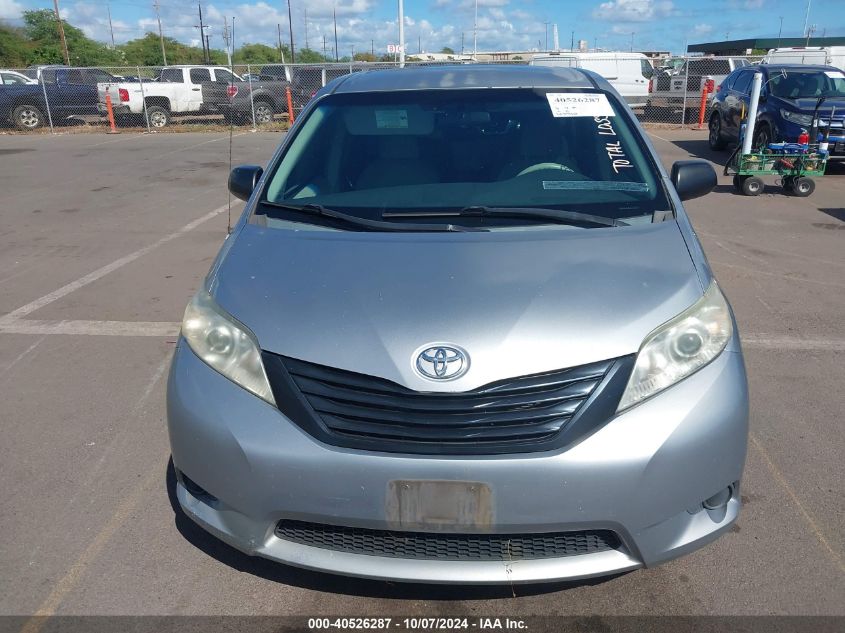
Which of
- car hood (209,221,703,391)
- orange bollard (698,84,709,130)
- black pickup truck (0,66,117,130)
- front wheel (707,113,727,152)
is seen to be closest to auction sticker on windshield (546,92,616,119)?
car hood (209,221,703,391)

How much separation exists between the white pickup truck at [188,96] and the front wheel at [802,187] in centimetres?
1688

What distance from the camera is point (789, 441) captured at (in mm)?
3686

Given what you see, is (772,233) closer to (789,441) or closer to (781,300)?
(781,300)

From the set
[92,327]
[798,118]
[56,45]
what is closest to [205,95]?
[798,118]

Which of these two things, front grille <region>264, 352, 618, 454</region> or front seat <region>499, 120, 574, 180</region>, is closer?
front grille <region>264, 352, 618, 454</region>

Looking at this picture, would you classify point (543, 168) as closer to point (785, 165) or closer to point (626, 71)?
point (785, 165)

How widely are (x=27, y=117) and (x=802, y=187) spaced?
73.7 ft

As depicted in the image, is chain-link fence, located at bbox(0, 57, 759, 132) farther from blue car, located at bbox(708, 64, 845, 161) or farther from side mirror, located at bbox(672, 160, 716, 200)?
side mirror, located at bbox(672, 160, 716, 200)

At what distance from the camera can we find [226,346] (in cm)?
245

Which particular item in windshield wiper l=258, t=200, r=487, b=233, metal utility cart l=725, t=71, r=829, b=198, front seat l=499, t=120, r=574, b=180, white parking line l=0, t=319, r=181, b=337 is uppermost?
front seat l=499, t=120, r=574, b=180

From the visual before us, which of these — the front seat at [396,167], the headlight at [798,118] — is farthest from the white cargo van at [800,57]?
the front seat at [396,167]

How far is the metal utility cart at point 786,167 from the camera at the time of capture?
10.2 m

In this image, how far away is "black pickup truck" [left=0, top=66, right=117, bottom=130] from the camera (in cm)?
2291

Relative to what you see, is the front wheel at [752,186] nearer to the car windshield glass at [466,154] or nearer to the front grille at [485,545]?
the car windshield glass at [466,154]
